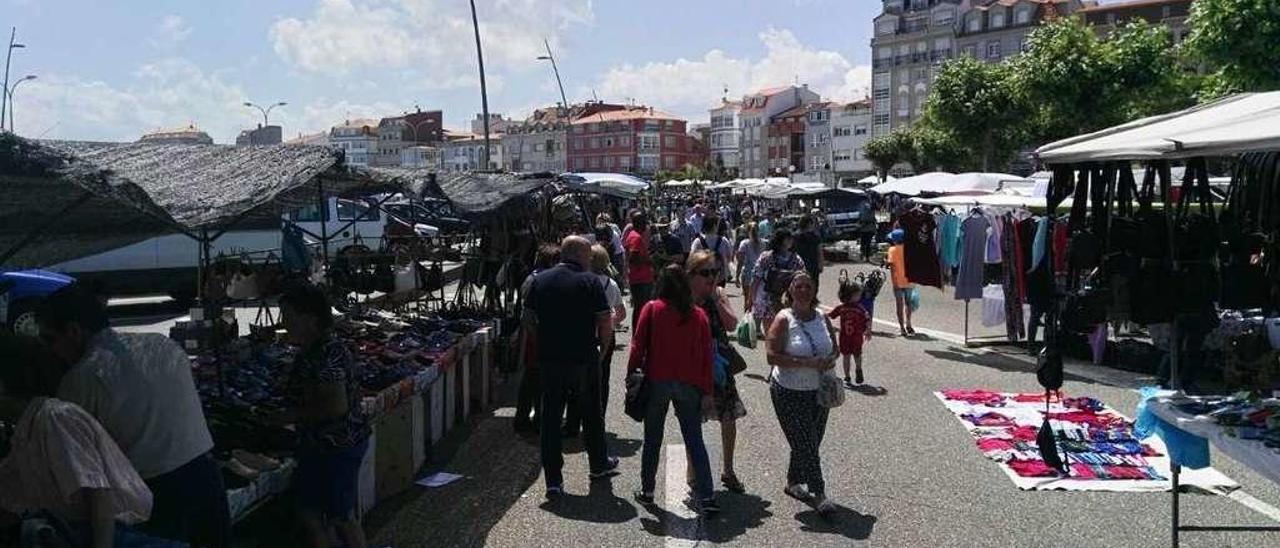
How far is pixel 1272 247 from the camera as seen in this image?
572 centimetres

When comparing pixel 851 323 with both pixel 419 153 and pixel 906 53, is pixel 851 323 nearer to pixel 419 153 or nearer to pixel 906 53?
pixel 906 53

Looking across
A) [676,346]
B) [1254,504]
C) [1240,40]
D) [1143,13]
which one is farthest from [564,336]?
[1143,13]

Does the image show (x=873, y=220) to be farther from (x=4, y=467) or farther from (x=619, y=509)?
(x=4, y=467)

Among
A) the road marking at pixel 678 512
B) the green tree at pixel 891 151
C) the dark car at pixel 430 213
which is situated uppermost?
the green tree at pixel 891 151

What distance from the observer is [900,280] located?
13.5 m

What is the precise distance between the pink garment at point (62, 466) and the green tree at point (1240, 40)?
736 inches

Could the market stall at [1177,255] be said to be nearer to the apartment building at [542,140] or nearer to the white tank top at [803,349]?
the white tank top at [803,349]

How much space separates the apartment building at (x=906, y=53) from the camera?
88375mm

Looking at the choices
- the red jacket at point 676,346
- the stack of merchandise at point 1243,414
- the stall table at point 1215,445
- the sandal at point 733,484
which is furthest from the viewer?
the sandal at point 733,484

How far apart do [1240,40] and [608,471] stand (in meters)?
15.7

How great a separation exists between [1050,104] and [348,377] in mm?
29471

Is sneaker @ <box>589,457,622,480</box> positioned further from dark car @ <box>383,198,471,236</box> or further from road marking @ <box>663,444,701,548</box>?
dark car @ <box>383,198,471,236</box>

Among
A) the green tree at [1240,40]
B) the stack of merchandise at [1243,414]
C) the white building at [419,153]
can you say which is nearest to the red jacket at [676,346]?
the stack of merchandise at [1243,414]

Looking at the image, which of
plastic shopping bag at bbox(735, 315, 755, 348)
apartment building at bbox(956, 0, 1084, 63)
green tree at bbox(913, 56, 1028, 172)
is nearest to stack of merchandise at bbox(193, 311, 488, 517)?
plastic shopping bag at bbox(735, 315, 755, 348)
